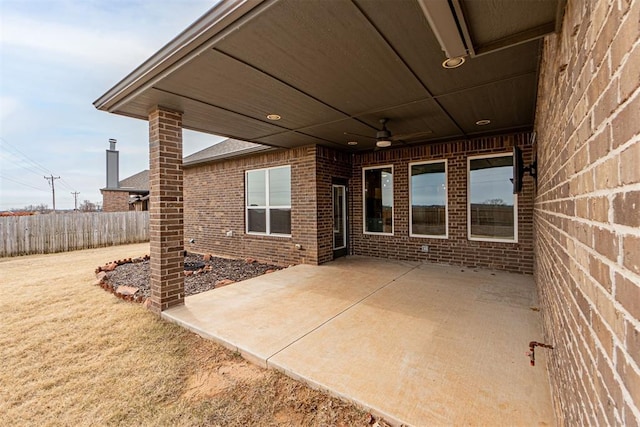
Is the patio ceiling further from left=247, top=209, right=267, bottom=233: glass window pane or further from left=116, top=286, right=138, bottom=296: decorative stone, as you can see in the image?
left=247, top=209, right=267, bottom=233: glass window pane

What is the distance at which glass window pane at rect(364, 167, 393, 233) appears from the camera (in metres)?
7.26

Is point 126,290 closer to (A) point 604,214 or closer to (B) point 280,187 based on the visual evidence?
(B) point 280,187

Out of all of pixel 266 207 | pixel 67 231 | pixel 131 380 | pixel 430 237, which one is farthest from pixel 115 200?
A: pixel 430 237

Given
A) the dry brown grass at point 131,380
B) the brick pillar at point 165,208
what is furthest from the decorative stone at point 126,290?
the brick pillar at point 165,208

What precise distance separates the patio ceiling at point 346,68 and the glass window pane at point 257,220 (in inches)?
123

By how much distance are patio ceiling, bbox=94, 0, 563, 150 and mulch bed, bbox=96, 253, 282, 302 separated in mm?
2946

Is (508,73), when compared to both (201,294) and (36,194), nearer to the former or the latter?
(201,294)

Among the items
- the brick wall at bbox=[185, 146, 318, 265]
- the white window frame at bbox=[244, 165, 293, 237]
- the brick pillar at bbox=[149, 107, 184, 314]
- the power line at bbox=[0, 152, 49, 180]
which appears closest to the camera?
the brick pillar at bbox=[149, 107, 184, 314]

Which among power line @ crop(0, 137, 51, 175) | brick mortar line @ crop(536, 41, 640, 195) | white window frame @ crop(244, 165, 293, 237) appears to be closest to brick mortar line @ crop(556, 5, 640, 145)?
brick mortar line @ crop(536, 41, 640, 195)

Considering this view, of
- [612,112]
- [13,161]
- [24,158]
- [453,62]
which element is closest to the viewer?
[612,112]

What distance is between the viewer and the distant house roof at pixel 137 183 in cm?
1897

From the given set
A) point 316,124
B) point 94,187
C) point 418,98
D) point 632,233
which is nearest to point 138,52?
point 316,124

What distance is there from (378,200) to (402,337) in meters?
4.80

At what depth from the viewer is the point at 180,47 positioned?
2627 millimetres
